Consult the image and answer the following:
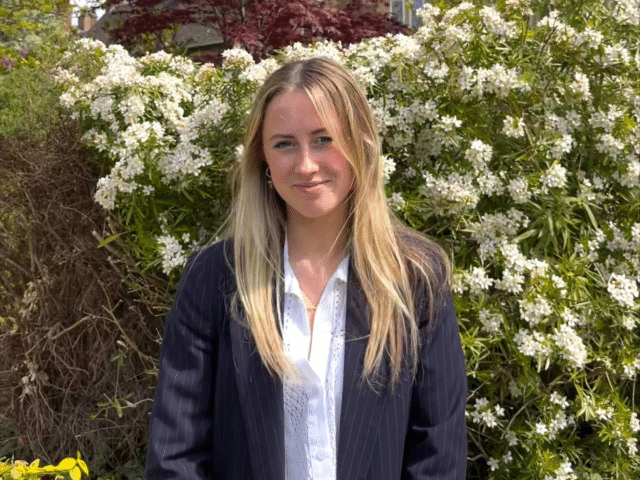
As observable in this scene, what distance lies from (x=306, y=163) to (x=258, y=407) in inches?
23.7

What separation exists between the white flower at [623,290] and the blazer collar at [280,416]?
4.48ft

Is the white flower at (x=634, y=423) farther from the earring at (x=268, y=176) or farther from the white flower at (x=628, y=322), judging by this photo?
the earring at (x=268, y=176)

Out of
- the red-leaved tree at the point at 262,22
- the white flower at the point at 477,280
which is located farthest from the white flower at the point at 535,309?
the red-leaved tree at the point at 262,22

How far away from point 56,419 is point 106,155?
1223mm

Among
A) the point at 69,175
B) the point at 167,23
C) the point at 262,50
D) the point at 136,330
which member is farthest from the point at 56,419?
the point at 167,23

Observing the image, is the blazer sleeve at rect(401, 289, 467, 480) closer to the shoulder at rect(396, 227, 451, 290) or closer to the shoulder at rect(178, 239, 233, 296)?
the shoulder at rect(396, 227, 451, 290)

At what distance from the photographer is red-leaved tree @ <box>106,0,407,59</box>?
255 inches

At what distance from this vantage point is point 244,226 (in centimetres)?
224

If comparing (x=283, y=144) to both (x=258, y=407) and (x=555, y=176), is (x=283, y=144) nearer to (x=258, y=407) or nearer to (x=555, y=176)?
(x=258, y=407)

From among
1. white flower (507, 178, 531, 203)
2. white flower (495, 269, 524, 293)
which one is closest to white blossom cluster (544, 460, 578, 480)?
white flower (495, 269, 524, 293)

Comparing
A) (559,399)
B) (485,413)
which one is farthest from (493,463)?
(559,399)

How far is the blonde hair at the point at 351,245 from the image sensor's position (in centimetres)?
210

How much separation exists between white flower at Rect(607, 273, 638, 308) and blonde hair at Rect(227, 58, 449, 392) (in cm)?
110

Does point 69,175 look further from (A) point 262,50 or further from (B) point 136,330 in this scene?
(A) point 262,50
